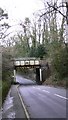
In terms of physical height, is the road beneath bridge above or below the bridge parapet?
below

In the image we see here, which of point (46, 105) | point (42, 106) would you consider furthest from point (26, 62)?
point (42, 106)

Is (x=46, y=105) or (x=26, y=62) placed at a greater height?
(x=26, y=62)

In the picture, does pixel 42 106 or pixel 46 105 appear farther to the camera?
pixel 46 105

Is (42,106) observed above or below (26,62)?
below

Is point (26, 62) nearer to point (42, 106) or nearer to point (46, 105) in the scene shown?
point (46, 105)

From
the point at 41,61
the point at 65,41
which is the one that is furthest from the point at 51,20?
the point at 65,41

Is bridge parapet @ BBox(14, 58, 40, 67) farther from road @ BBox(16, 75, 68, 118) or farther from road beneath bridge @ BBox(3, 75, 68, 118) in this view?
road beneath bridge @ BBox(3, 75, 68, 118)

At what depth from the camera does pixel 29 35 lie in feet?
373

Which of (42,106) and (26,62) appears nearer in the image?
(42,106)

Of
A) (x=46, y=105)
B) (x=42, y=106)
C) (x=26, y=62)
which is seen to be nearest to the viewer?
(x=42, y=106)

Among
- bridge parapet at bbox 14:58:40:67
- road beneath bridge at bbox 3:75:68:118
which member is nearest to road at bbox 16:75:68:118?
road beneath bridge at bbox 3:75:68:118

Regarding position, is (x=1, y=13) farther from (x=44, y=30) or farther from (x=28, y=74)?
(x=28, y=74)

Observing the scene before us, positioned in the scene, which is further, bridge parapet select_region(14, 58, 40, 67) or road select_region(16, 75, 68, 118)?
bridge parapet select_region(14, 58, 40, 67)

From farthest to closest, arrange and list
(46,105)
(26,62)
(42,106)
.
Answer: (26,62)
(46,105)
(42,106)
